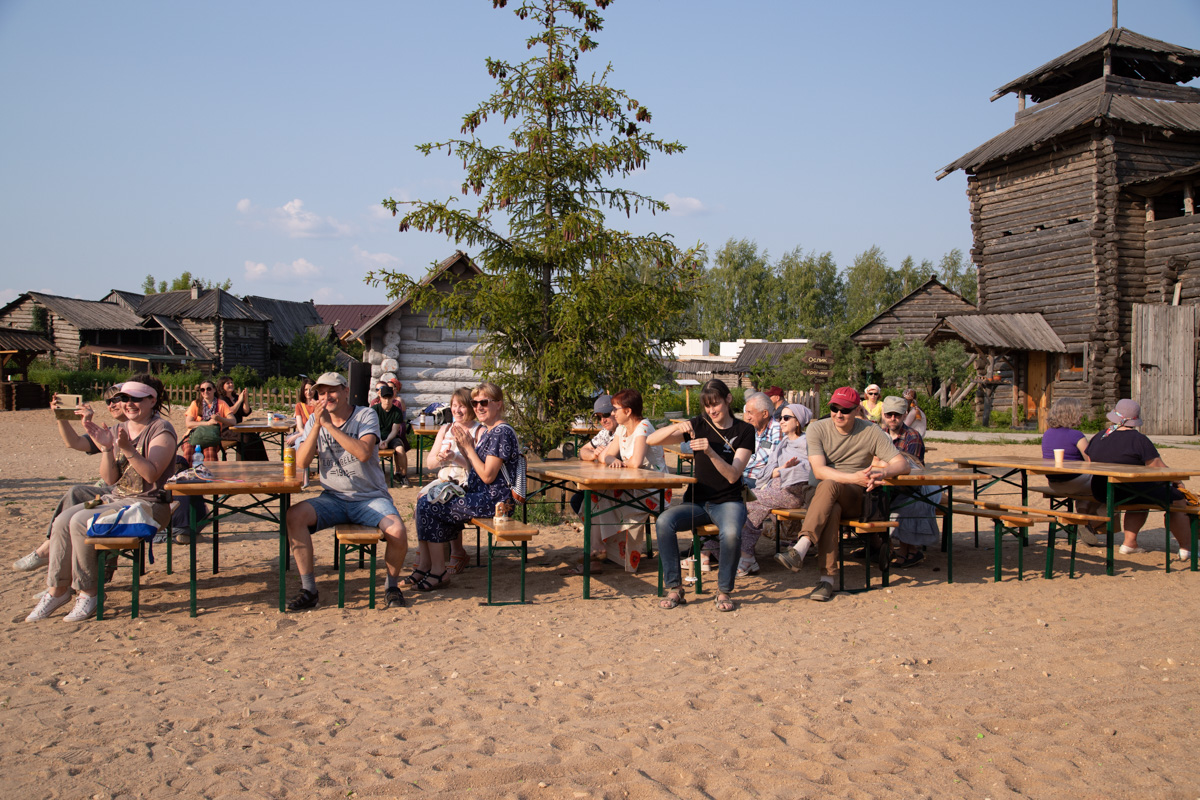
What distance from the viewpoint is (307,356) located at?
4244 centimetres

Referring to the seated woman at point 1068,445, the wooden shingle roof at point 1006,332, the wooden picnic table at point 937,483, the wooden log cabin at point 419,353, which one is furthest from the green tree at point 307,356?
the wooden picnic table at point 937,483

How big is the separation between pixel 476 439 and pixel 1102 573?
16.1 ft

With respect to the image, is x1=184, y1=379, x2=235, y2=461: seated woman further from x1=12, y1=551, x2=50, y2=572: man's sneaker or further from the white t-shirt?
the white t-shirt

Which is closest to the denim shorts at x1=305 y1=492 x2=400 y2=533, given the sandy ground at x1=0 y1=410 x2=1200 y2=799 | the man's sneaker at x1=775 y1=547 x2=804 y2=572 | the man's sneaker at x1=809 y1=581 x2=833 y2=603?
the sandy ground at x1=0 y1=410 x2=1200 y2=799

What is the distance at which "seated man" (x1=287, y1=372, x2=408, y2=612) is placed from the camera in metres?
5.36

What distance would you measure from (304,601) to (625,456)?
8.19ft

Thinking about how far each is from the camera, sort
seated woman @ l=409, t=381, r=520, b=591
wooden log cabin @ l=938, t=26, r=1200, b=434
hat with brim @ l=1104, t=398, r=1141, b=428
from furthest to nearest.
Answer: wooden log cabin @ l=938, t=26, r=1200, b=434 → hat with brim @ l=1104, t=398, r=1141, b=428 → seated woman @ l=409, t=381, r=520, b=591

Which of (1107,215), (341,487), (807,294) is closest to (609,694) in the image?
(341,487)

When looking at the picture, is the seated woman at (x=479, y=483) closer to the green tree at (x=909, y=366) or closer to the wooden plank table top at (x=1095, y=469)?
the wooden plank table top at (x=1095, y=469)

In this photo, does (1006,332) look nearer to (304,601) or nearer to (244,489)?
(304,601)

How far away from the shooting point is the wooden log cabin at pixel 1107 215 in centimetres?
2145

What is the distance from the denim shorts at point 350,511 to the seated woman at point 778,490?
9.03 feet

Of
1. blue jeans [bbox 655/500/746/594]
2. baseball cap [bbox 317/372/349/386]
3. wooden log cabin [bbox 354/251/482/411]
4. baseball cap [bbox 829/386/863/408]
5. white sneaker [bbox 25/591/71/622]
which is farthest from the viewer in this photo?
wooden log cabin [bbox 354/251/482/411]

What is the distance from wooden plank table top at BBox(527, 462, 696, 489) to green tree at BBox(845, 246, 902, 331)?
56.2 m
